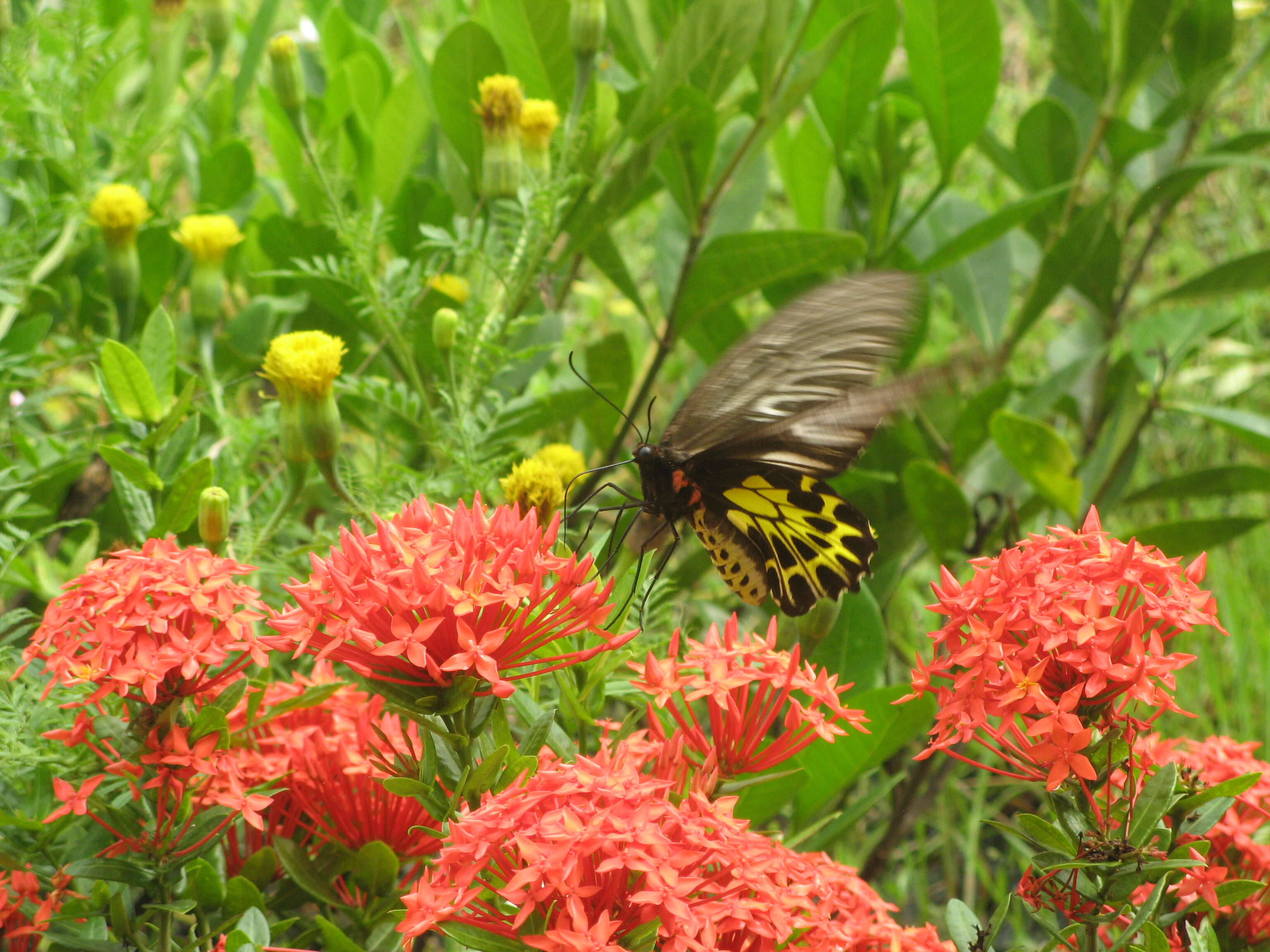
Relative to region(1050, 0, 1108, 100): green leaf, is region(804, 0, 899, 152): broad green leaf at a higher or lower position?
lower

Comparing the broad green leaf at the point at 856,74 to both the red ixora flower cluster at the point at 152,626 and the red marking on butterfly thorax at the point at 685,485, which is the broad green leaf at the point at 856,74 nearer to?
the red marking on butterfly thorax at the point at 685,485

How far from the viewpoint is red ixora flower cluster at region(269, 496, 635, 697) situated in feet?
2.27

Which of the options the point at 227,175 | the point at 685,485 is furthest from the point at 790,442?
the point at 227,175

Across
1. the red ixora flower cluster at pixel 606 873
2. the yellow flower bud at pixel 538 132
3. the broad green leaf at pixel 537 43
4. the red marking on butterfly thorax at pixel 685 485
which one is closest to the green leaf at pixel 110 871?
the red ixora flower cluster at pixel 606 873

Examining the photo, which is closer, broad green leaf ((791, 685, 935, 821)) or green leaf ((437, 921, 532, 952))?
green leaf ((437, 921, 532, 952))

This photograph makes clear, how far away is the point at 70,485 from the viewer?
1462 millimetres

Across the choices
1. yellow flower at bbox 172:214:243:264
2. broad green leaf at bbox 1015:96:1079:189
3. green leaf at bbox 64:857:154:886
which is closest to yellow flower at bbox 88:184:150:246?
yellow flower at bbox 172:214:243:264

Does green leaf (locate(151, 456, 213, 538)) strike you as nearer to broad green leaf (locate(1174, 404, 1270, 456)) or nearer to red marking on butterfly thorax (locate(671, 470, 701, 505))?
red marking on butterfly thorax (locate(671, 470, 701, 505))

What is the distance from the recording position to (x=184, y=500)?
1015 millimetres

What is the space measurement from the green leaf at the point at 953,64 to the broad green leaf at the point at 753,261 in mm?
279

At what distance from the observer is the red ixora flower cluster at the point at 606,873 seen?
61 centimetres

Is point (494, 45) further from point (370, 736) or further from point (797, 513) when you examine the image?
point (370, 736)

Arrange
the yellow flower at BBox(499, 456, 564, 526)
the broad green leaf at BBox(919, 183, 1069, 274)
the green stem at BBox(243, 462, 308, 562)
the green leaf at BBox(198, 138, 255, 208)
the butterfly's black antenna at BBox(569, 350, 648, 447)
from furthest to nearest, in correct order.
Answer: the green leaf at BBox(198, 138, 255, 208) < the broad green leaf at BBox(919, 183, 1069, 274) < the butterfly's black antenna at BBox(569, 350, 648, 447) < the green stem at BBox(243, 462, 308, 562) < the yellow flower at BBox(499, 456, 564, 526)

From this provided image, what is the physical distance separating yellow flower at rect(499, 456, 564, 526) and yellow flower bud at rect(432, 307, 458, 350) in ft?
0.70
